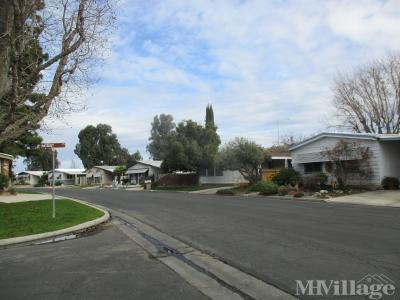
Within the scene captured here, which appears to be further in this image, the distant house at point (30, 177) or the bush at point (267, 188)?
the distant house at point (30, 177)

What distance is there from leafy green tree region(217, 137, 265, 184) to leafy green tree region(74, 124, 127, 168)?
67197 millimetres

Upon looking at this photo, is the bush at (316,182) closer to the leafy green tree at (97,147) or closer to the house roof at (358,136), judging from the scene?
the house roof at (358,136)

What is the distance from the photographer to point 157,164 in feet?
222

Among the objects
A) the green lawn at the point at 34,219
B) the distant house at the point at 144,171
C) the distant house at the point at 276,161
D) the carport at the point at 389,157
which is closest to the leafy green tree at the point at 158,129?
the distant house at the point at 144,171

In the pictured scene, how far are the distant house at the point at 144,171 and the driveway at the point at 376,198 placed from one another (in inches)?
1624

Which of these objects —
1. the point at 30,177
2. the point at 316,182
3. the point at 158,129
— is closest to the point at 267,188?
the point at 316,182

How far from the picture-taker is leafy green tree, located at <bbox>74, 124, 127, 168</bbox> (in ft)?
339

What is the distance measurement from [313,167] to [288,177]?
96.8 inches

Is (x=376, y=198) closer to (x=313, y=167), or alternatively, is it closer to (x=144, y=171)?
(x=313, y=167)

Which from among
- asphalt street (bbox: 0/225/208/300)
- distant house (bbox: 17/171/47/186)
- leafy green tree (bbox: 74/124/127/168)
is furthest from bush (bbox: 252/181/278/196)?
distant house (bbox: 17/171/47/186)

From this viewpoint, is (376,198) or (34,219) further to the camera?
(376,198)

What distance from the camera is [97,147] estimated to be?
104m

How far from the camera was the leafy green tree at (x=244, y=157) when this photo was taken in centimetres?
3825

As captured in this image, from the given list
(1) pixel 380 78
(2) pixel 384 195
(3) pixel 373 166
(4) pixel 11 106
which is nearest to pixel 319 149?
(3) pixel 373 166
